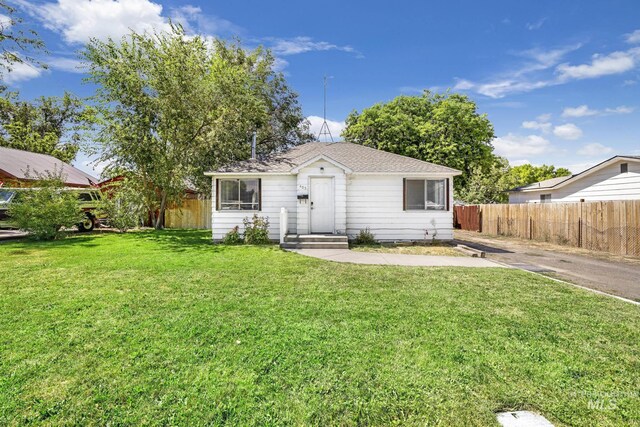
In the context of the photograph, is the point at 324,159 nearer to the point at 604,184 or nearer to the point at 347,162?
the point at 347,162

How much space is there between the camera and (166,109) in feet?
47.3

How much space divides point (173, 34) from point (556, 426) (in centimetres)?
1869

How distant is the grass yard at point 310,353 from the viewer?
226 cm

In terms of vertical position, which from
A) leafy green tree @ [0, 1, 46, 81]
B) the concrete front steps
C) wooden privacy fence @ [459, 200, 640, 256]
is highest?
leafy green tree @ [0, 1, 46, 81]

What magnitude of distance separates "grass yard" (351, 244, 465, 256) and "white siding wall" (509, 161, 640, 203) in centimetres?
871

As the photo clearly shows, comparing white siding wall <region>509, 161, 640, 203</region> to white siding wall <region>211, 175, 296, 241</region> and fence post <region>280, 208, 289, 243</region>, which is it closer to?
white siding wall <region>211, 175, 296, 241</region>

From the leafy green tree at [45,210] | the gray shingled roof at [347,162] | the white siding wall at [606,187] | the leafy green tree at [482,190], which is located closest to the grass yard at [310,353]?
the gray shingled roof at [347,162]

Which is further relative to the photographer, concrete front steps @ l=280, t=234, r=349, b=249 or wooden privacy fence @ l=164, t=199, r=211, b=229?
wooden privacy fence @ l=164, t=199, r=211, b=229

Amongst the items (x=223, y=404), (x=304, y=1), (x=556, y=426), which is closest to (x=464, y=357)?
(x=556, y=426)

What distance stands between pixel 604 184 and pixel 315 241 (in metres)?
14.1

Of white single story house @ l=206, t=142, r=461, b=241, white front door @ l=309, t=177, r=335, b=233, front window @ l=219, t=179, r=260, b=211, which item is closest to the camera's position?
white front door @ l=309, t=177, r=335, b=233

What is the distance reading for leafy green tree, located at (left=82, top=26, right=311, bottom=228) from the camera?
1398 centimetres

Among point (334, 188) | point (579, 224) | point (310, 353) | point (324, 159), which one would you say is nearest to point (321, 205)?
point (334, 188)

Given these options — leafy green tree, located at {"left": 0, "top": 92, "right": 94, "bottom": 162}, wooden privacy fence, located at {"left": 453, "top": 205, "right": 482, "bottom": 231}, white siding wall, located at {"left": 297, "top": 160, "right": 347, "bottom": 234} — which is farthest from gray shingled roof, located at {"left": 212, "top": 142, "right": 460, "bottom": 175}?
leafy green tree, located at {"left": 0, "top": 92, "right": 94, "bottom": 162}
